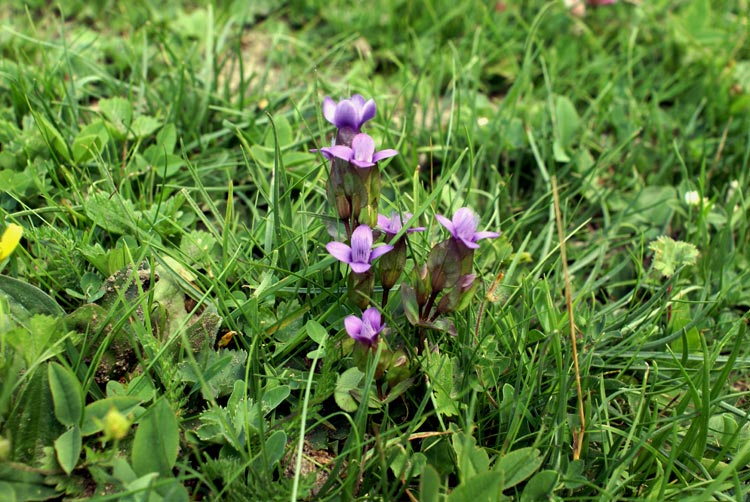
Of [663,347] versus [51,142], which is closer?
[663,347]

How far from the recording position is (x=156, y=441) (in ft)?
4.38

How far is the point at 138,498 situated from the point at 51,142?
1.20 m

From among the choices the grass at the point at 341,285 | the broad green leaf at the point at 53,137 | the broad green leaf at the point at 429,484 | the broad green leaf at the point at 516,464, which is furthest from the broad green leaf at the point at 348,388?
the broad green leaf at the point at 53,137

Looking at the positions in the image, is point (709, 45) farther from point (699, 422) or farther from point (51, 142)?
point (51, 142)

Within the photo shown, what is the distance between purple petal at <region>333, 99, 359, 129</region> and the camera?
5.16ft

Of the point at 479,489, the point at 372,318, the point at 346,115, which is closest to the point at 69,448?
the point at 372,318

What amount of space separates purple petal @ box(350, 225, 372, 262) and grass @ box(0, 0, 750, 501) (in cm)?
19

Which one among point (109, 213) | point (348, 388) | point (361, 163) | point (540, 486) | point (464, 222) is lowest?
point (540, 486)

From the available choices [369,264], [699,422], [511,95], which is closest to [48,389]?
[369,264]

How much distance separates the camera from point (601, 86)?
9.21ft

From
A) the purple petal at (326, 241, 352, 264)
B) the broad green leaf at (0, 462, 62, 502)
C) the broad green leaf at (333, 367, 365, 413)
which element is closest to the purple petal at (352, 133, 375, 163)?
the purple petal at (326, 241, 352, 264)

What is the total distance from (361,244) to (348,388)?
0.34 meters

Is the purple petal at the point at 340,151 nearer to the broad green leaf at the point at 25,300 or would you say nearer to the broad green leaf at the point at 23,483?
the broad green leaf at the point at 25,300

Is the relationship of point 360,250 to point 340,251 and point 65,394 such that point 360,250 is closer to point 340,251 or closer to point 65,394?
point 340,251
